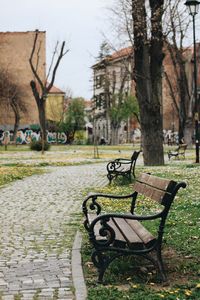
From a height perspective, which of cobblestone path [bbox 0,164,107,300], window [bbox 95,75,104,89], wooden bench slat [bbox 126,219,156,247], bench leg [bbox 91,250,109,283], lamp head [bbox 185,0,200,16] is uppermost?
window [bbox 95,75,104,89]

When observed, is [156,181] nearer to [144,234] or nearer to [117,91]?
[144,234]

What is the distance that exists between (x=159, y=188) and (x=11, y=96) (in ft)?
238

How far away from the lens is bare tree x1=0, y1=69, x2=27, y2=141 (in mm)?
77438

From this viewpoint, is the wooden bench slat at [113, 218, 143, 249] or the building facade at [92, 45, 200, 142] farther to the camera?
the building facade at [92, 45, 200, 142]

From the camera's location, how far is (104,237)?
6.39 m

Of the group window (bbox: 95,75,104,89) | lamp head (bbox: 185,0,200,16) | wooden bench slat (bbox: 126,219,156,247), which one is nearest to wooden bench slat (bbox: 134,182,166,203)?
wooden bench slat (bbox: 126,219,156,247)

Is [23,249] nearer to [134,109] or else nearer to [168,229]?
[168,229]

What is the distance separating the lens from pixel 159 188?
22.0 feet

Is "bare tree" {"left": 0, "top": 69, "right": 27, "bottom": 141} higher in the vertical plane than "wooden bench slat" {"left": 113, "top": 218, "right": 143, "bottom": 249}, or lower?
higher

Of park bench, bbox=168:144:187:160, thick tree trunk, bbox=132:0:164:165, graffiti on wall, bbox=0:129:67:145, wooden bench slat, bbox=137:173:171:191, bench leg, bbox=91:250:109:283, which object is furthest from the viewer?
graffiti on wall, bbox=0:129:67:145

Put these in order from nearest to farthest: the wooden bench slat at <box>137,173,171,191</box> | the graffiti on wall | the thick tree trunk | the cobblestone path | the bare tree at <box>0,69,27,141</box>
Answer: the cobblestone path, the wooden bench slat at <box>137,173,171,191</box>, the thick tree trunk, the bare tree at <box>0,69,27,141</box>, the graffiti on wall

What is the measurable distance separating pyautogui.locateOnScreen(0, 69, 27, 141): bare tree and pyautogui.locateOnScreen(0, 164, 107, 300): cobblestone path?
2378 inches

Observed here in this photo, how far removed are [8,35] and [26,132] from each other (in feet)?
45.8

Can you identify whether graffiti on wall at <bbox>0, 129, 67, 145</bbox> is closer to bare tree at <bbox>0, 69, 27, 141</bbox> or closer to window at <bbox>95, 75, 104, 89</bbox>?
bare tree at <bbox>0, 69, 27, 141</bbox>
